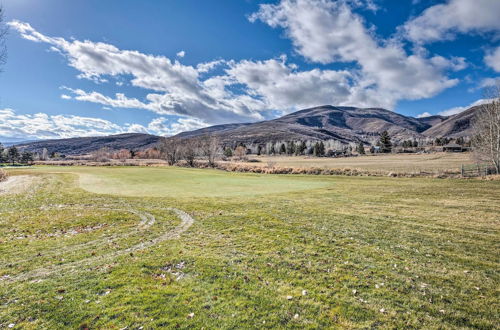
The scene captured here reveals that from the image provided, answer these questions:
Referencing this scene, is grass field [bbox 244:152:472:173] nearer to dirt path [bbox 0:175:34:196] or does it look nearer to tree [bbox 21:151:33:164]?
dirt path [bbox 0:175:34:196]

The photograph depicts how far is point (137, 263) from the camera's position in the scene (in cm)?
894

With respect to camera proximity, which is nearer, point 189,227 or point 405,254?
point 405,254

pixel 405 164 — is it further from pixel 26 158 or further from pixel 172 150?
pixel 26 158

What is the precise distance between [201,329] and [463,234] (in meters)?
13.6

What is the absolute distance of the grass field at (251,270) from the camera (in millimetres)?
5980

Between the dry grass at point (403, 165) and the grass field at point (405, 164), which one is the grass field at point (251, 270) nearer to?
the dry grass at point (403, 165)

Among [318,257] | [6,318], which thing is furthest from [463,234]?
[6,318]

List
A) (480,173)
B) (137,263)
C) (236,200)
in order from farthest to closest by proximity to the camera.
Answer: (480,173)
(236,200)
(137,263)

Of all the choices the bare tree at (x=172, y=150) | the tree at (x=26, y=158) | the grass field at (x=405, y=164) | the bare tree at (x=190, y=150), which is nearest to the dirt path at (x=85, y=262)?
the grass field at (x=405, y=164)

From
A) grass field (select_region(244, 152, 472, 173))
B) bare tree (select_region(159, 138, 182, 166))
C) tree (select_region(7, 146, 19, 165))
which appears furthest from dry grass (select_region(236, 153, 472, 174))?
tree (select_region(7, 146, 19, 165))

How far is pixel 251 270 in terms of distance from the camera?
8.34 meters

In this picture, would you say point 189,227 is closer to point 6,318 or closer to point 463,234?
point 6,318

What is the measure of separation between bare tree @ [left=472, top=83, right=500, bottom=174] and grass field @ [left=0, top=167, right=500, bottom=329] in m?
38.5

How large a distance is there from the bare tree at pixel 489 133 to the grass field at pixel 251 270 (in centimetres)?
3851
